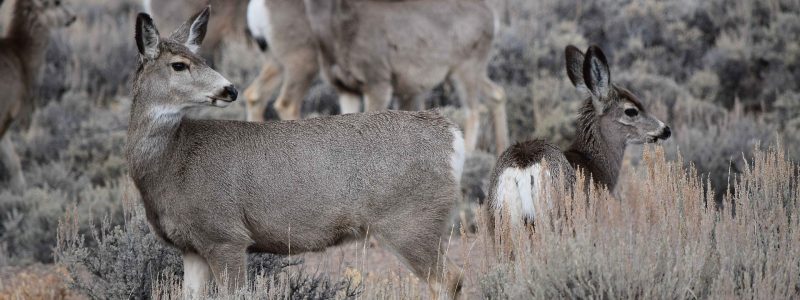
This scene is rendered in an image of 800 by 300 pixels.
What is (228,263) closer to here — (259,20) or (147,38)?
(147,38)

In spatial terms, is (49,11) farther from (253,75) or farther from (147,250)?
(147,250)

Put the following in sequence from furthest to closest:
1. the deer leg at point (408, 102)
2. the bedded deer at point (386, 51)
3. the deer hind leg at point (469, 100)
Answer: the deer hind leg at point (469, 100), the deer leg at point (408, 102), the bedded deer at point (386, 51)

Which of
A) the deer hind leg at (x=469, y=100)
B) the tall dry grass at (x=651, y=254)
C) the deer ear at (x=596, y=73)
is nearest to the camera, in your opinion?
the tall dry grass at (x=651, y=254)

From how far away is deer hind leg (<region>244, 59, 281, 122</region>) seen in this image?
36.6 ft

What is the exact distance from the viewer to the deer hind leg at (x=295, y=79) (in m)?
10.6

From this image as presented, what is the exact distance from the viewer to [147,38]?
213 inches

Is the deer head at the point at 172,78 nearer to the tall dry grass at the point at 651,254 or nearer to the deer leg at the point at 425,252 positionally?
the deer leg at the point at 425,252

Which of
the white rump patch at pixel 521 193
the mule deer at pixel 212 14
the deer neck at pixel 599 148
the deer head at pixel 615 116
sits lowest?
the white rump patch at pixel 521 193

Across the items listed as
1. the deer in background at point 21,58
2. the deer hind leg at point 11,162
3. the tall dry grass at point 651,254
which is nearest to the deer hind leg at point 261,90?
the deer in background at point 21,58

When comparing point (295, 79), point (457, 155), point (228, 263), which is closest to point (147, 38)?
point (228, 263)

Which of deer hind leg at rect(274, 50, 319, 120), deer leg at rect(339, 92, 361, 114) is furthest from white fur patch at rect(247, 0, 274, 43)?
deer leg at rect(339, 92, 361, 114)

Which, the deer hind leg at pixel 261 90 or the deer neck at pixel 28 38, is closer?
the deer neck at pixel 28 38

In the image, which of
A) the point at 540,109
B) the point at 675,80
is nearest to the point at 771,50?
the point at 675,80

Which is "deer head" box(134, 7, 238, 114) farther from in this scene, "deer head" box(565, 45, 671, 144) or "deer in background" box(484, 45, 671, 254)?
"deer head" box(565, 45, 671, 144)
